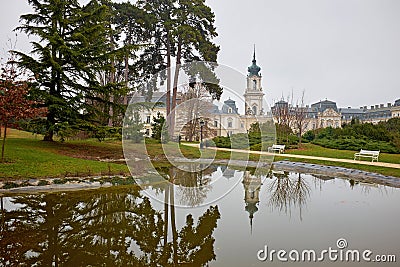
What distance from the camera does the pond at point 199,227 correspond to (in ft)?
13.1

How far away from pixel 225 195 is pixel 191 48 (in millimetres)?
13479

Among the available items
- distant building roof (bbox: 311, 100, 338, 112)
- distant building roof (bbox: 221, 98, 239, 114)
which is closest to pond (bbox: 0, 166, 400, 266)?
distant building roof (bbox: 221, 98, 239, 114)

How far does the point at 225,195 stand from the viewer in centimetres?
816

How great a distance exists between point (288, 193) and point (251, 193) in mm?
994

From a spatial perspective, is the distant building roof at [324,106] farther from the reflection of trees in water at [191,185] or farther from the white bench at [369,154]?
the reflection of trees in water at [191,185]

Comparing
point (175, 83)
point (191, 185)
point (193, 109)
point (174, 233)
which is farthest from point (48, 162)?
point (193, 109)

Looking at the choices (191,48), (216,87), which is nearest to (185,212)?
(216,87)

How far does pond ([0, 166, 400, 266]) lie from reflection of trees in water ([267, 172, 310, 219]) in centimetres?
3

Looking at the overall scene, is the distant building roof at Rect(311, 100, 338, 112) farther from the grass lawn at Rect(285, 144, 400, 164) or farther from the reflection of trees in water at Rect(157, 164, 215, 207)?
the reflection of trees in water at Rect(157, 164, 215, 207)

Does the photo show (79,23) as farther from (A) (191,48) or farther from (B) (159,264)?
(B) (159,264)

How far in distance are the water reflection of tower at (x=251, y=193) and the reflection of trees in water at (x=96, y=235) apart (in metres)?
0.75

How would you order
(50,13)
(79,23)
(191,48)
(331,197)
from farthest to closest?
(191,48) → (79,23) → (50,13) → (331,197)

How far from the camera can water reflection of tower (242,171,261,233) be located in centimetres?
650

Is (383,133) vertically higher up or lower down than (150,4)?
lower down
